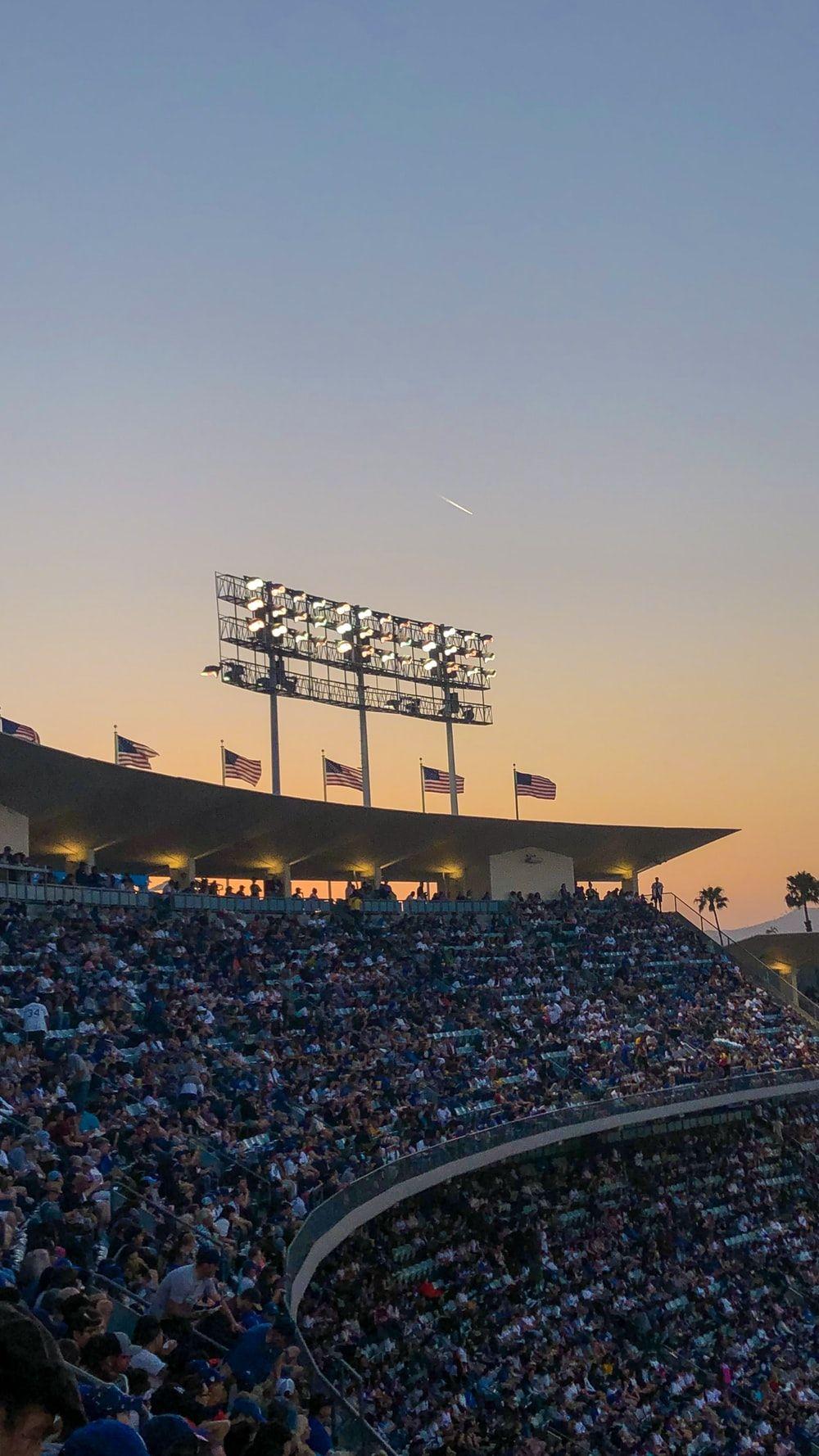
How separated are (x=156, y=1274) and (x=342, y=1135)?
1003cm

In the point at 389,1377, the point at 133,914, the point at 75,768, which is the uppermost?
the point at 75,768

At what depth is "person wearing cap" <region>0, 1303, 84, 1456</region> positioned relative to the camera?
115 inches

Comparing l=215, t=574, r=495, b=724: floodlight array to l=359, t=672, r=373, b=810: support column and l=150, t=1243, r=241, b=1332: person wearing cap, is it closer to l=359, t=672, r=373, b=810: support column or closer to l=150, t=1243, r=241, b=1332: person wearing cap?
l=359, t=672, r=373, b=810: support column

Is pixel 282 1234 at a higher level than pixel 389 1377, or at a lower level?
higher

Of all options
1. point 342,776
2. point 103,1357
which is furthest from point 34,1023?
point 342,776

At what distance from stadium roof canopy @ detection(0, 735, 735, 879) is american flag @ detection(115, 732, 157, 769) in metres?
1.51

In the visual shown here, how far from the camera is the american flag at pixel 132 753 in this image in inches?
1379

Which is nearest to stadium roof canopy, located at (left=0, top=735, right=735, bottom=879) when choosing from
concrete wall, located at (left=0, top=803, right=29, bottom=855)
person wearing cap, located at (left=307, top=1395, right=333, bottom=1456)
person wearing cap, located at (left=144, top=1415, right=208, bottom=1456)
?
concrete wall, located at (left=0, top=803, right=29, bottom=855)

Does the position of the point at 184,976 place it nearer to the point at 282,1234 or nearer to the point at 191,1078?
the point at 191,1078

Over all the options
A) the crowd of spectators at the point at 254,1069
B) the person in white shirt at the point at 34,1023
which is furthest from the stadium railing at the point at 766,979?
the person in white shirt at the point at 34,1023

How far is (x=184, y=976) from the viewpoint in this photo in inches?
1047

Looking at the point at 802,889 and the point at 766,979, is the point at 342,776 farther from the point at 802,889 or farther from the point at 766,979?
the point at 802,889

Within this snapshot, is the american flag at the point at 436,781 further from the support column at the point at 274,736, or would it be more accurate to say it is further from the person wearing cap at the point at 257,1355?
the person wearing cap at the point at 257,1355

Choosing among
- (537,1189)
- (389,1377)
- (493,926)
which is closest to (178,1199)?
(389,1377)
